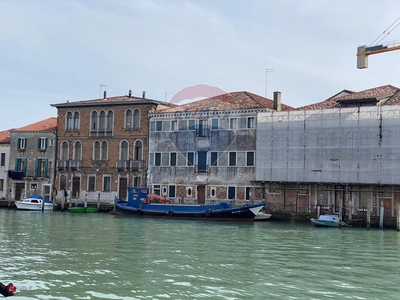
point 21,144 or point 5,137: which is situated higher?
point 5,137

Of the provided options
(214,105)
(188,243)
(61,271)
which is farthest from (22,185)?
(61,271)

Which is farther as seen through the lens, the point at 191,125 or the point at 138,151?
the point at 138,151

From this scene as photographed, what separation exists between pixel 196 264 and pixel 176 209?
16.6m

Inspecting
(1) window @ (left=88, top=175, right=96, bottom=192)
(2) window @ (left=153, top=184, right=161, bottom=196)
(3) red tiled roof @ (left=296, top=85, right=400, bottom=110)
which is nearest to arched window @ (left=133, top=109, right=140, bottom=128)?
(2) window @ (left=153, top=184, right=161, bottom=196)

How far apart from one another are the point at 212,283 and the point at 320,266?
11.3ft

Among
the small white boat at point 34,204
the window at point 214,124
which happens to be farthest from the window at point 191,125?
the small white boat at point 34,204

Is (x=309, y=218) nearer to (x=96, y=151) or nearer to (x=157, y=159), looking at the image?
(x=157, y=159)

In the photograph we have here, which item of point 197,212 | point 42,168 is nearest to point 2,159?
point 42,168

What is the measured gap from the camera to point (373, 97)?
3028cm

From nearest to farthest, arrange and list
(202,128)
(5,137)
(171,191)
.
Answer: (202,128) < (171,191) < (5,137)

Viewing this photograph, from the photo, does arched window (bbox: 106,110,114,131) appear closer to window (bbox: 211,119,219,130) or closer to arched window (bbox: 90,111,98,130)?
arched window (bbox: 90,111,98,130)

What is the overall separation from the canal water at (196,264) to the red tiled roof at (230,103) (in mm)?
11934

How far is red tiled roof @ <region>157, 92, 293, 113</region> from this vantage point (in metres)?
33.9

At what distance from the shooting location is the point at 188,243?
18.7 metres
